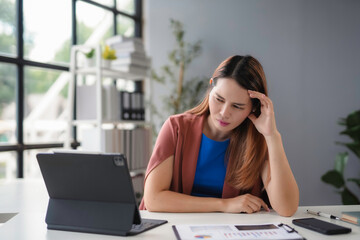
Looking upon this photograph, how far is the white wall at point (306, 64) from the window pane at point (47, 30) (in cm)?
161

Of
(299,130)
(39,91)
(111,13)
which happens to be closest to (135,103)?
(39,91)

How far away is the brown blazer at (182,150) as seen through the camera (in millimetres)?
1613

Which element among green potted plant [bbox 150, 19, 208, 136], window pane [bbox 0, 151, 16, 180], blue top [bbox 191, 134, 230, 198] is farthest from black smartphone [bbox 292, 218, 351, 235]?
green potted plant [bbox 150, 19, 208, 136]

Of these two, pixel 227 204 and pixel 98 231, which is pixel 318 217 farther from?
pixel 98 231

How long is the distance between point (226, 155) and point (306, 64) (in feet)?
8.24

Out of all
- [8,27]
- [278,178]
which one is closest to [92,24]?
[8,27]

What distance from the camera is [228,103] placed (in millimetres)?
1510

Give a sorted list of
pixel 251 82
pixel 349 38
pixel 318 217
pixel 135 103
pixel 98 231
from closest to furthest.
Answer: pixel 98 231 < pixel 318 217 < pixel 251 82 < pixel 135 103 < pixel 349 38

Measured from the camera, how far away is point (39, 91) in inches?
122

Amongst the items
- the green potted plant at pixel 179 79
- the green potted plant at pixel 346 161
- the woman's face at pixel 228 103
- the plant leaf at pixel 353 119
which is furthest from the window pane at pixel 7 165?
the plant leaf at pixel 353 119

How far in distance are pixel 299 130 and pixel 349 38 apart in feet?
3.44

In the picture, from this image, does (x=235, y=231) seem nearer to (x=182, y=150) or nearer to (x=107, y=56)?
(x=182, y=150)

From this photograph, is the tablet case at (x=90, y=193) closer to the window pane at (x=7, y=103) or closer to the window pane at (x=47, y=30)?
the window pane at (x=7, y=103)

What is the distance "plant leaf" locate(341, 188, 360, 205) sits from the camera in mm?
3312
